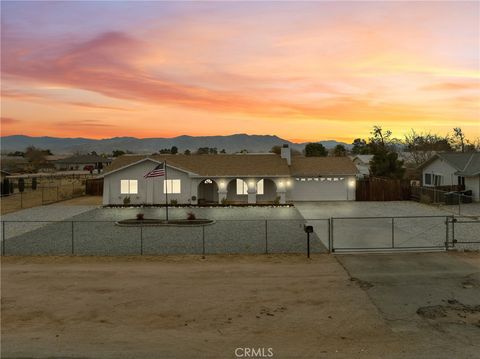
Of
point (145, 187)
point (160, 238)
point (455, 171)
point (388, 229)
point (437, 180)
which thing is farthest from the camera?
point (437, 180)

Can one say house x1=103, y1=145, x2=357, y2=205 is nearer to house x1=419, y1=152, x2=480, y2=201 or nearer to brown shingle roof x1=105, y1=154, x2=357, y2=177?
brown shingle roof x1=105, y1=154, x2=357, y2=177

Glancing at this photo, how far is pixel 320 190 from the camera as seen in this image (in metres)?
42.7

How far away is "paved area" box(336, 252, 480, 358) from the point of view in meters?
11.1

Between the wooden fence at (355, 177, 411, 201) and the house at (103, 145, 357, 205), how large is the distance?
915 millimetres

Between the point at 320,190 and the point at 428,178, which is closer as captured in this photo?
the point at 320,190

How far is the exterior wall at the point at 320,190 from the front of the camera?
140 ft

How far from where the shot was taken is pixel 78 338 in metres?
10.8

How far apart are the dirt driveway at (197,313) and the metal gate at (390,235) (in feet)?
10.8

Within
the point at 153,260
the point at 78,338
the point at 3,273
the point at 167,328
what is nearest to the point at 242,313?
the point at 167,328

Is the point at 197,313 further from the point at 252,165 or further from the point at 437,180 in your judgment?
the point at 437,180


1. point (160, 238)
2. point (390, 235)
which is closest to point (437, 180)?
point (390, 235)

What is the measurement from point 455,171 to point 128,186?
104 feet

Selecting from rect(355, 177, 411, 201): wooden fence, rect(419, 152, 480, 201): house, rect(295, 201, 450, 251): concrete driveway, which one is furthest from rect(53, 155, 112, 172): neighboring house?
rect(295, 201, 450, 251): concrete driveway

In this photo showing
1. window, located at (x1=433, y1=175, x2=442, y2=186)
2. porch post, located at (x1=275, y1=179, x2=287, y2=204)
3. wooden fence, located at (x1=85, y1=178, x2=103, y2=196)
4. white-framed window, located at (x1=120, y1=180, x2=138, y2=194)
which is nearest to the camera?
white-framed window, located at (x1=120, y1=180, x2=138, y2=194)
